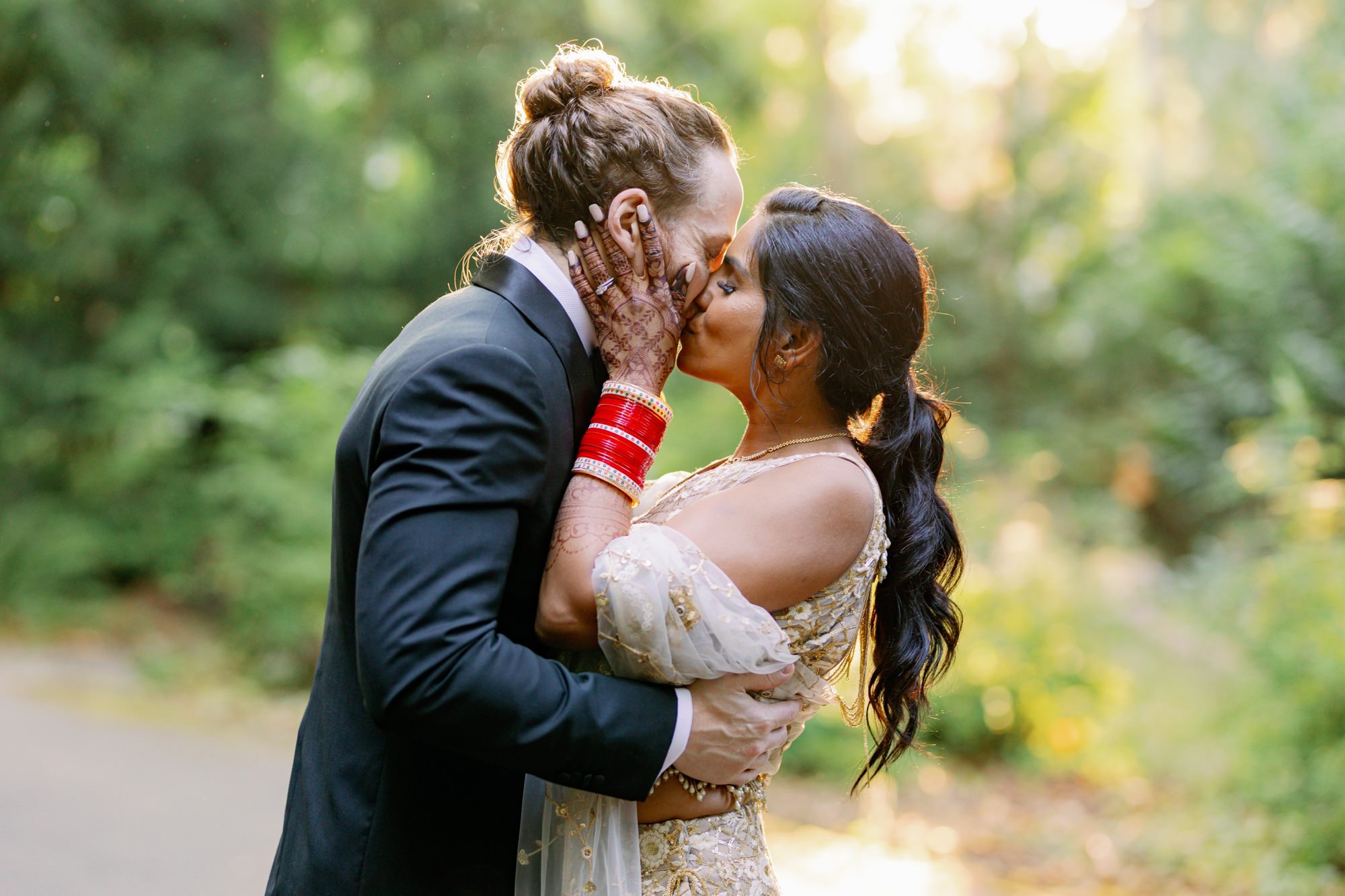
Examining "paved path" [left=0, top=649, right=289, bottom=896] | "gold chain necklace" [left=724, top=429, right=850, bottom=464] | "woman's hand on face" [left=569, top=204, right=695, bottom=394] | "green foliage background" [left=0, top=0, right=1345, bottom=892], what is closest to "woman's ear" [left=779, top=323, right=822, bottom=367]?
"gold chain necklace" [left=724, top=429, right=850, bottom=464]

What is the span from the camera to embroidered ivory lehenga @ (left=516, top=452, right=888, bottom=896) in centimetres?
166

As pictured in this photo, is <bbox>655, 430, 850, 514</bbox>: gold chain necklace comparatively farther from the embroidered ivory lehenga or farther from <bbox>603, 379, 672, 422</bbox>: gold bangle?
<bbox>603, 379, 672, 422</bbox>: gold bangle

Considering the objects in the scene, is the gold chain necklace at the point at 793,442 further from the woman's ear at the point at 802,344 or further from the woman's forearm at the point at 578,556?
the woman's forearm at the point at 578,556

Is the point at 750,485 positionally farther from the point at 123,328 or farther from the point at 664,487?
the point at 123,328

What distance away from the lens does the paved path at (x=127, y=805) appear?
15.5 feet

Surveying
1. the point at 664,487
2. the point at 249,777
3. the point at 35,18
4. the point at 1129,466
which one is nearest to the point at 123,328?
the point at 35,18

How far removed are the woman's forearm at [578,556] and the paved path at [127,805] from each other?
12.5 feet

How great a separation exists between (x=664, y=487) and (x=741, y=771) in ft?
2.14

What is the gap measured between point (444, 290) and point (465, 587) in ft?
26.6

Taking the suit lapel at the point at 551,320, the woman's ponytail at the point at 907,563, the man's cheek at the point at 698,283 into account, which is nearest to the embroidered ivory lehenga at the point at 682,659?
the woman's ponytail at the point at 907,563

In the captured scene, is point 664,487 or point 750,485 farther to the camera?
point 664,487

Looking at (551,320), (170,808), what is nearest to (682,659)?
(551,320)

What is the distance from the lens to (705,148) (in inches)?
76.0

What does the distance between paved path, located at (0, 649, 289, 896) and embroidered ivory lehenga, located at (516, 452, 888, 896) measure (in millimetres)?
3545
